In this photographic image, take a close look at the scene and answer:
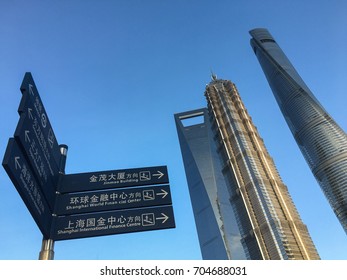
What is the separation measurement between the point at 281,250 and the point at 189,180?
82.9 metres

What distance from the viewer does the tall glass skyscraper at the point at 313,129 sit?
93.4 m

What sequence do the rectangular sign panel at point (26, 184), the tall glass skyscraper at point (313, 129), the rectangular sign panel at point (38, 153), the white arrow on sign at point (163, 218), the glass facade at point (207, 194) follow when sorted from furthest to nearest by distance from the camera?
the glass facade at point (207, 194)
the tall glass skyscraper at point (313, 129)
the white arrow on sign at point (163, 218)
the rectangular sign panel at point (38, 153)
the rectangular sign panel at point (26, 184)

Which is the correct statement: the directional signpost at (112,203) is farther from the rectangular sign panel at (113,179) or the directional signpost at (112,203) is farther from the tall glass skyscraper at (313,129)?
the tall glass skyscraper at (313,129)

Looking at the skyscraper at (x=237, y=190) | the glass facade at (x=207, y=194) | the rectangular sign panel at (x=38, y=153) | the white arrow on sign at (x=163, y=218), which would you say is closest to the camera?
the rectangular sign panel at (x=38, y=153)

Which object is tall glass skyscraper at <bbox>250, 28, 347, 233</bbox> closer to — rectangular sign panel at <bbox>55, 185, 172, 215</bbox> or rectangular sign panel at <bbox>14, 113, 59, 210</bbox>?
rectangular sign panel at <bbox>55, 185, 172, 215</bbox>

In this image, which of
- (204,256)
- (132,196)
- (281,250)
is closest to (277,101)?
(281,250)

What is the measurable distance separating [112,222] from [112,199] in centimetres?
72

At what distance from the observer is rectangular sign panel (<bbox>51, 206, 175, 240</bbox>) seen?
6.61 m

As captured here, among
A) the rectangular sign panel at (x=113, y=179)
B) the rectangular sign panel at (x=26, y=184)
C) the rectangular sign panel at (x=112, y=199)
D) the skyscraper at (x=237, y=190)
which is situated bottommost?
the rectangular sign panel at (x=26, y=184)

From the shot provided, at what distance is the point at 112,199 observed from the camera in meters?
7.60

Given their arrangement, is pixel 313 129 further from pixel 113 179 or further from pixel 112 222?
pixel 112 222

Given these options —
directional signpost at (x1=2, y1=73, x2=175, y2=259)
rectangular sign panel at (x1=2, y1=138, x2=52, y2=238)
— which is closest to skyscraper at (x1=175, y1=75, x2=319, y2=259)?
directional signpost at (x1=2, y1=73, x2=175, y2=259)

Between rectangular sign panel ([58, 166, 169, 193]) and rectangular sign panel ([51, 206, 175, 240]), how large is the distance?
79 cm

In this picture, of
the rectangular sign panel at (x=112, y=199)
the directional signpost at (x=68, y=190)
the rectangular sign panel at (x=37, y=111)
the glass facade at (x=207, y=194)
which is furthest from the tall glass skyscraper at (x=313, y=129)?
the rectangular sign panel at (x=37, y=111)
